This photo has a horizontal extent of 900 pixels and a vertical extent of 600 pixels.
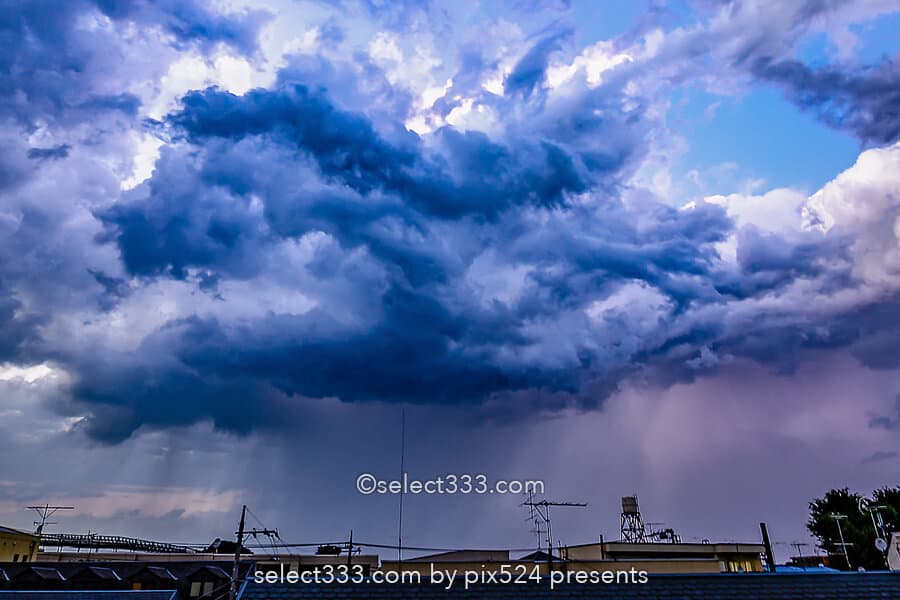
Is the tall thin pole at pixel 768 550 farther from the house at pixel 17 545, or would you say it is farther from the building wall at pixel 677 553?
the house at pixel 17 545

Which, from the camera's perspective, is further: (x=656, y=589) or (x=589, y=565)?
(x=589, y=565)

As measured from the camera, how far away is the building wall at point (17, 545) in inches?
3627

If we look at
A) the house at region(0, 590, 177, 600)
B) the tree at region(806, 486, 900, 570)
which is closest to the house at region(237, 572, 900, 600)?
the house at region(0, 590, 177, 600)

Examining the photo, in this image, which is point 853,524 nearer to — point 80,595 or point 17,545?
point 80,595

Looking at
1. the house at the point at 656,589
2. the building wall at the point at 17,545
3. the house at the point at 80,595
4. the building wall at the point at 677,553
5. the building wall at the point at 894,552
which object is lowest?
the house at the point at 656,589

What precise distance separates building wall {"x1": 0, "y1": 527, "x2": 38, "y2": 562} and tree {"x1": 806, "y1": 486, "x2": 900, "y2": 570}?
119950 millimetres

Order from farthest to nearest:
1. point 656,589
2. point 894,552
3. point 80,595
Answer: point 894,552 < point 80,595 < point 656,589

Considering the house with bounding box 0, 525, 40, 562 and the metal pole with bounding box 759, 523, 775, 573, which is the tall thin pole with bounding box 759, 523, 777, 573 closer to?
the metal pole with bounding box 759, 523, 775, 573

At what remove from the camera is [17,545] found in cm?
9656

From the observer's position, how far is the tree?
268ft

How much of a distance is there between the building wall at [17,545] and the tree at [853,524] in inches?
4722

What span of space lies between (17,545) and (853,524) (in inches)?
5141

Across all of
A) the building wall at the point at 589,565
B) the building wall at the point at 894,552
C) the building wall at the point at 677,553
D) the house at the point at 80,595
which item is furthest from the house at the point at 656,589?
the building wall at the point at 677,553

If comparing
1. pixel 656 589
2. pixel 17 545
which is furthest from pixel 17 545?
pixel 656 589
